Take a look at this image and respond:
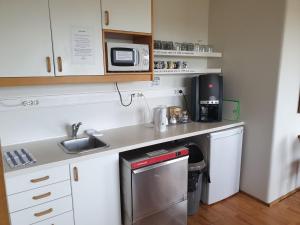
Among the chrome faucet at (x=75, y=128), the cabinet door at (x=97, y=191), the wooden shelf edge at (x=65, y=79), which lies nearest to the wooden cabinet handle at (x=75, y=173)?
the cabinet door at (x=97, y=191)

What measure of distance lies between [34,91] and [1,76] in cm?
41

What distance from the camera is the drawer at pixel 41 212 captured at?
1417 millimetres

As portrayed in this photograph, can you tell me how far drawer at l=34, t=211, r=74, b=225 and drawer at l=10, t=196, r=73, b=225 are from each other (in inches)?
1.0

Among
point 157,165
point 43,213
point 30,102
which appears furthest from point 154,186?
point 30,102

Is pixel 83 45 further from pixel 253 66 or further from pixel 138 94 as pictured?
pixel 253 66

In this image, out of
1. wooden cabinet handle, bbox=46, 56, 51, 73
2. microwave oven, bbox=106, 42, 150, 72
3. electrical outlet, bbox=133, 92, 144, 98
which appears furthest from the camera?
electrical outlet, bbox=133, 92, 144, 98

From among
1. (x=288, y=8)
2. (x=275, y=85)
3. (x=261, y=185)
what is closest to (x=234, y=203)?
(x=261, y=185)

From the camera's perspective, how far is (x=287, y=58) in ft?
7.19

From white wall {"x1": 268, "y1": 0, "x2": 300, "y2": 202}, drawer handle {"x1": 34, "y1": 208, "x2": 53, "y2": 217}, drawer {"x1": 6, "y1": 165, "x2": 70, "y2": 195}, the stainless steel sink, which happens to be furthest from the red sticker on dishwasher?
white wall {"x1": 268, "y1": 0, "x2": 300, "y2": 202}

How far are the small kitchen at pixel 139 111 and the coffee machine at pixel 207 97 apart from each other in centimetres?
1

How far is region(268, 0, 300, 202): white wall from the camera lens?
216cm

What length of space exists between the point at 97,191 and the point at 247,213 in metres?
1.58

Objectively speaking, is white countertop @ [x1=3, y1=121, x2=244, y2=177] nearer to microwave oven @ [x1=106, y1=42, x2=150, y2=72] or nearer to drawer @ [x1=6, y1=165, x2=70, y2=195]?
drawer @ [x1=6, y1=165, x2=70, y2=195]

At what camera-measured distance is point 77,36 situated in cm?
170
